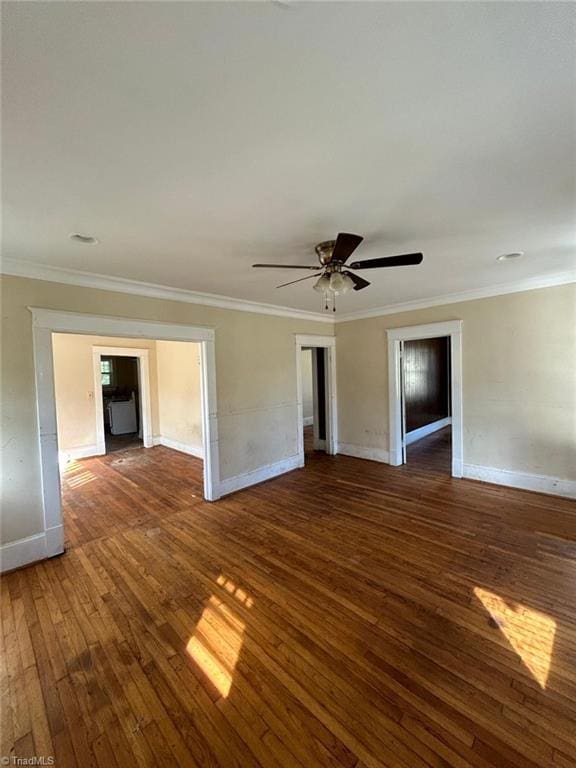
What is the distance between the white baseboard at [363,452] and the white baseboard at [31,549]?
4258 mm

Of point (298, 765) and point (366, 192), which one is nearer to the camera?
point (298, 765)

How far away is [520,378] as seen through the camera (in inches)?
152

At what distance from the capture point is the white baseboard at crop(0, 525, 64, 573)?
8.46 feet

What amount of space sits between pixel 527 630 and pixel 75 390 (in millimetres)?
6928

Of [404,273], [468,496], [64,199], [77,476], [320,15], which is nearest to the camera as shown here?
[320,15]

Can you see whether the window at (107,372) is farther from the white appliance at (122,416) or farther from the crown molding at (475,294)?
the crown molding at (475,294)

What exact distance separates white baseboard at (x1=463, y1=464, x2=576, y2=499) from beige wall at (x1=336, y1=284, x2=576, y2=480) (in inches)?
2.3

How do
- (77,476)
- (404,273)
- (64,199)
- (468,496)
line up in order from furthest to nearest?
(77,476), (468,496), (404,273), (64,199)

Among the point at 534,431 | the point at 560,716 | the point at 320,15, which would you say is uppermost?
the point at 320,15

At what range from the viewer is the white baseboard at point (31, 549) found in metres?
2.58

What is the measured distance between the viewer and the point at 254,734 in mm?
1355

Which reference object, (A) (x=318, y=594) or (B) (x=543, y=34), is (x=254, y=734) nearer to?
(A) (x=318, y=594)

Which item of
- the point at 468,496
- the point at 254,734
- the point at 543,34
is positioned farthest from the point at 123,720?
the point at 468,496

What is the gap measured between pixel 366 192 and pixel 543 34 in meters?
0.86
